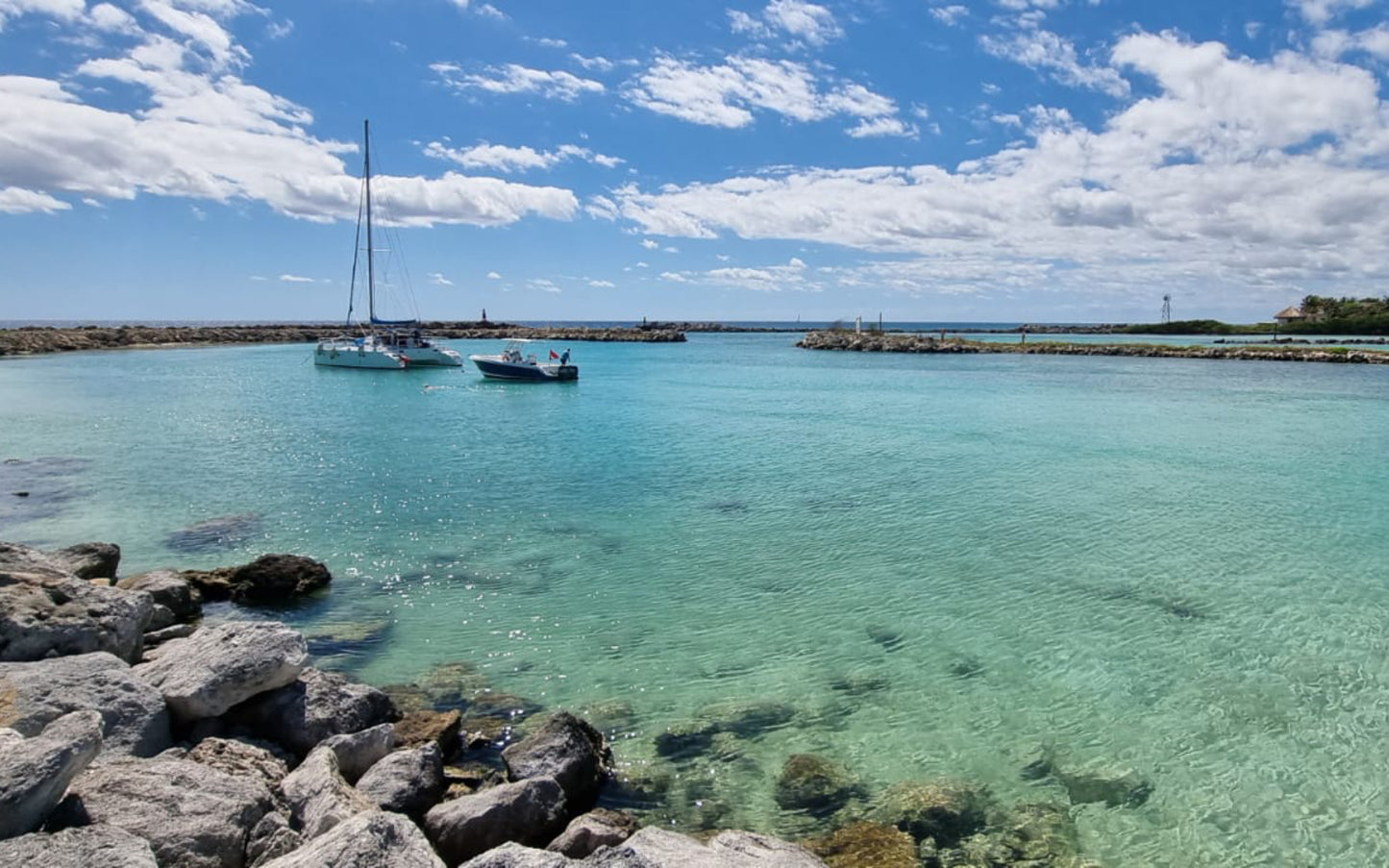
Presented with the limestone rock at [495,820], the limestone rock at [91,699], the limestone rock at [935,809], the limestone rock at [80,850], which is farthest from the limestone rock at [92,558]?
the limestone rock at [935,809]

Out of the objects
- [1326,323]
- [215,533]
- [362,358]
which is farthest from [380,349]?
[1326,323]

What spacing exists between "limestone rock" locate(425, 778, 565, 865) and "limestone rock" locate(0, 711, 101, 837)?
8.29 ft

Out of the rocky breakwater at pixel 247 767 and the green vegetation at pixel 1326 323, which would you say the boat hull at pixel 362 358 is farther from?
the green vegetation at pixel 1326 323

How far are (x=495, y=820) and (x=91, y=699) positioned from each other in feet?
12.0

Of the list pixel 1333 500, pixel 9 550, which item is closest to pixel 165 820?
pixel 9 550

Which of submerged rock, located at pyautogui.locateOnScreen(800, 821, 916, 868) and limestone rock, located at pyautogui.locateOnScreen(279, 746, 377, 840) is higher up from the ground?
limestone rock, located at pyautogui.locateOnScreen(279, 746, 377, 840)

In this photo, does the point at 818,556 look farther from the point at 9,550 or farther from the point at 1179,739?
the point at 9,550

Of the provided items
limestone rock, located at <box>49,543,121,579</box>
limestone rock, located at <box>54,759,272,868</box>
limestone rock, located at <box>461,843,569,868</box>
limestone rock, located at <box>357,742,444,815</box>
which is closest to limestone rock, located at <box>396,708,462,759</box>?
limestone rock, located at <box>357,742,444,815</box>

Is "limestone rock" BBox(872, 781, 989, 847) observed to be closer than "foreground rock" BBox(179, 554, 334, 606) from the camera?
Yes

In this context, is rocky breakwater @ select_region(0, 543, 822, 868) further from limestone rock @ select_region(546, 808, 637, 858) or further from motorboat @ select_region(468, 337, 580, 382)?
motorboat @ select_region(468, 337, 580, 382)

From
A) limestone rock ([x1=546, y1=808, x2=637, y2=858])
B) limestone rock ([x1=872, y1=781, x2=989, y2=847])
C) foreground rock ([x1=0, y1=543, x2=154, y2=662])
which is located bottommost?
limestone rock ([x1=872, y1=781, x2=989, y2=847])

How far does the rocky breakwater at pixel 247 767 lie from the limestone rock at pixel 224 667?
0.06 ft

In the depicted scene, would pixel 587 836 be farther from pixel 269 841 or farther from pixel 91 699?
pixel 91 699

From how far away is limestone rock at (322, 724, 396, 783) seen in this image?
7.24 meters
